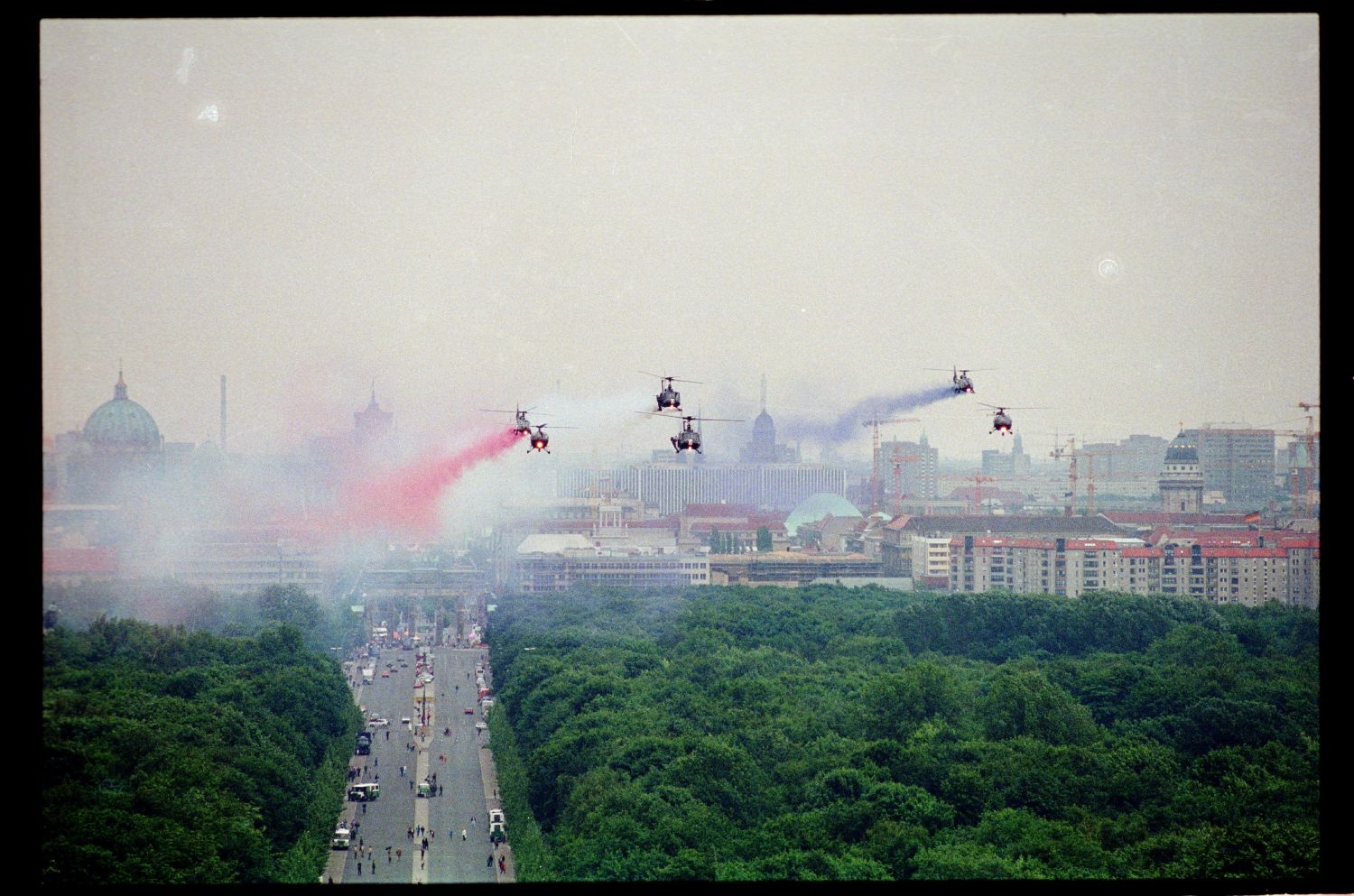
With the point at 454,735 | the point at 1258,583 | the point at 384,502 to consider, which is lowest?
the point at 454,735

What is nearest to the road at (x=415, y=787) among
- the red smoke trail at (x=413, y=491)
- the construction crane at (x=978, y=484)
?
the red smoke trail at (x=413, y=491)

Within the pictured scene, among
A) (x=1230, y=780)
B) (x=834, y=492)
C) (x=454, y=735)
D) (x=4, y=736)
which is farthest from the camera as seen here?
(x=834, y=492)

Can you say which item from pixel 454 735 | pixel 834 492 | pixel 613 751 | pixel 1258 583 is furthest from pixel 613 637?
pixel 1258 583

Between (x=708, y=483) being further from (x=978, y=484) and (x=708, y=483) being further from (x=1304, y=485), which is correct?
(x=1304, y=485)

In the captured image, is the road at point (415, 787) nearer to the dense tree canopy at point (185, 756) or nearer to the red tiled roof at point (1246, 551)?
the dense tree canopy at point (185, 756)

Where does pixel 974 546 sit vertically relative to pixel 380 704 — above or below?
above

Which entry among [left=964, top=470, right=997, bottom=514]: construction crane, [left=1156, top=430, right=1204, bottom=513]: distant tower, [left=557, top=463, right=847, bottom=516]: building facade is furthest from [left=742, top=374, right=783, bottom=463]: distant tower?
[left=1156, top=430, right=1204, bottom=513]: distant tower

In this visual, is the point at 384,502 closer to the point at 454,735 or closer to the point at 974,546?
the point at 454,735
